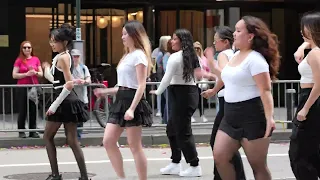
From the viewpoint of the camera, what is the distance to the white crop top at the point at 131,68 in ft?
22.2

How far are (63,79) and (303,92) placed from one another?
2.70 m

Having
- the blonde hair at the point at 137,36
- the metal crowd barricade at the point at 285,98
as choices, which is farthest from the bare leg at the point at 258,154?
the metal crowd barricade at the point at 285,98

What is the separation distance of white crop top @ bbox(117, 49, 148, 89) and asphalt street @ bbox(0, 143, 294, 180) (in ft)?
5.92

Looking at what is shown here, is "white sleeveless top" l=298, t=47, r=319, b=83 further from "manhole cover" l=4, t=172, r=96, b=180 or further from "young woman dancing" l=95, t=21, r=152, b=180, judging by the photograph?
"manhole cover" l=4, t=172, r=96, b=180

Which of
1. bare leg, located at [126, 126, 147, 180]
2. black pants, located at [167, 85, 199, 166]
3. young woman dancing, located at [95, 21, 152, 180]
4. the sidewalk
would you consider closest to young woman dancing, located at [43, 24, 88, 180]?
young woman dancing, located at [95, 21, 152, 180]

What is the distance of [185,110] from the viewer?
8.12m

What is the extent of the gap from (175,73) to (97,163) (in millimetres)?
2260

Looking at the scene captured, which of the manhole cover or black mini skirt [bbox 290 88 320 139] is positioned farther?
the manhole cover

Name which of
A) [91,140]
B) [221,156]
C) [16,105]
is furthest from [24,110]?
[221,156]

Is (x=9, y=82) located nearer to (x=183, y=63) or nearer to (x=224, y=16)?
(x=224, y=16)

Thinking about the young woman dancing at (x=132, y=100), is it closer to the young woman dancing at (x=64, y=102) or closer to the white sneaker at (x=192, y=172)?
the young woman dancing at (x=64, y=102)

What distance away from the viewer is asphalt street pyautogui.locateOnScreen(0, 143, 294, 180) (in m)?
8.55

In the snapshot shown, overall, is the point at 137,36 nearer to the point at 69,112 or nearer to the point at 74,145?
the point at 69,112

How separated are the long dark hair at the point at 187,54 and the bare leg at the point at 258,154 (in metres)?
2.34
